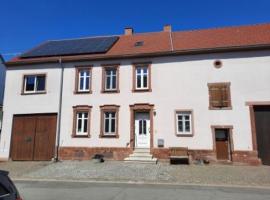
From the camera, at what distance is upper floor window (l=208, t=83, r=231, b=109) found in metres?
16.2

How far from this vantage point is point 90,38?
2355cm

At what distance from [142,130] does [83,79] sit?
224 inches

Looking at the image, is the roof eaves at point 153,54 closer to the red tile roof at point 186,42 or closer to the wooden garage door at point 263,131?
the red tile roof at point 186,42

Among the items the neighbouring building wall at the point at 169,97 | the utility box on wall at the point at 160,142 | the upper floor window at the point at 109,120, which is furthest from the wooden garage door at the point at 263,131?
the upper floor window at the point at 109,120

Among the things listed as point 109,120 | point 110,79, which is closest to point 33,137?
point 109,120

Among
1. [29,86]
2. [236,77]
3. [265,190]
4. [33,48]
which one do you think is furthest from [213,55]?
[33,48]

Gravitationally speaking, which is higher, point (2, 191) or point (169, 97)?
point (169, 97)

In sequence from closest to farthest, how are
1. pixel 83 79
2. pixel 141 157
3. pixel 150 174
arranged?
1. pixel 150 174
2. pixel 141 157
3. pixel 83 79

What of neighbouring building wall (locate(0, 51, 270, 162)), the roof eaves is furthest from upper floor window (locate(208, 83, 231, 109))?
the roof eaves

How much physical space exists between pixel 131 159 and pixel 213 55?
8.68 meters

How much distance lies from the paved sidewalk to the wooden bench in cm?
109

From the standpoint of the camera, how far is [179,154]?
16094 millimetres

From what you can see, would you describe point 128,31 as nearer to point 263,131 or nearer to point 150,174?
point 263,131

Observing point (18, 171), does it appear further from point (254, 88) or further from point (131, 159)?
point (254, 88)
